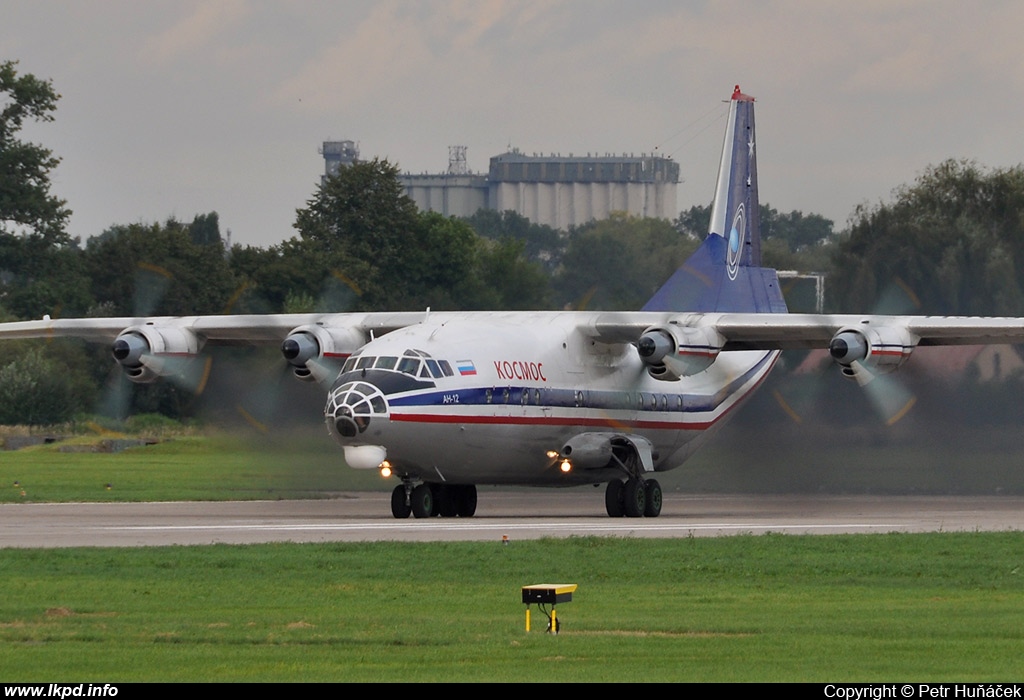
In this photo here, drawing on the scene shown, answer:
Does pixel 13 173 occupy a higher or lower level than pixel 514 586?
higher

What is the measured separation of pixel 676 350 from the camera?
28.9 metres

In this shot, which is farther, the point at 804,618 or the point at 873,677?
the point at 804,618

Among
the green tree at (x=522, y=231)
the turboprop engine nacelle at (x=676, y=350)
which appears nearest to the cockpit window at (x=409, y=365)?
the turboprop engine nacelle at (x=676, y=350)

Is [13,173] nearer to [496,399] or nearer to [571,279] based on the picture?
[571,279]

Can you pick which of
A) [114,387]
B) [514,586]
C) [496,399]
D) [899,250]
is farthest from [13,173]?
[514,586]

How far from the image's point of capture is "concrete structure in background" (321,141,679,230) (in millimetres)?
134250

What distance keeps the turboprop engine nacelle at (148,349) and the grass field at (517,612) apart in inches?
433

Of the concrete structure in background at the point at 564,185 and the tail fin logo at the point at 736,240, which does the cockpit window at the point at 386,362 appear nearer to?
the tail fin logo at the point at 736,240

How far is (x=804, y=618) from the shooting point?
14219 mm

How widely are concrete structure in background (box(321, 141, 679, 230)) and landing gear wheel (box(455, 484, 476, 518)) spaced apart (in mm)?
100000

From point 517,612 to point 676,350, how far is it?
47.9 feet

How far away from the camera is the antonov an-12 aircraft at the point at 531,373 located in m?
26.9

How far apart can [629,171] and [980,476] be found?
10591cm

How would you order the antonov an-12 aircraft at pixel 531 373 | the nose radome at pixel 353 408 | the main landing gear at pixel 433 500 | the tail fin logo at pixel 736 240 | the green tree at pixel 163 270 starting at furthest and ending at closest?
1. the green tree at pixel 163 270
2. the tail fin logo at pixel 736 240
3. the main landing gear at pixel 433 500
4. the antonov an-12 aircraft at pixel 531 373
5. the nose radome at pixel 353 408
